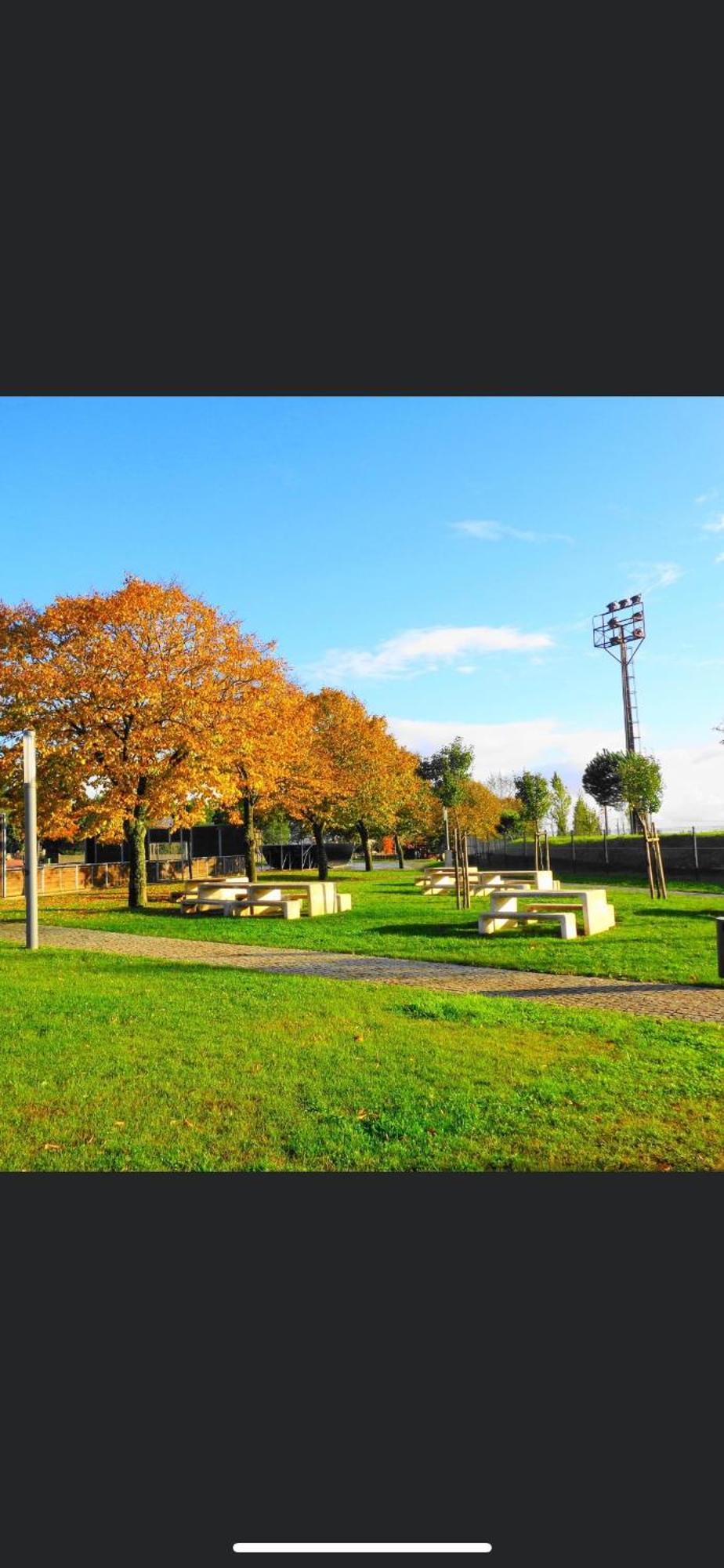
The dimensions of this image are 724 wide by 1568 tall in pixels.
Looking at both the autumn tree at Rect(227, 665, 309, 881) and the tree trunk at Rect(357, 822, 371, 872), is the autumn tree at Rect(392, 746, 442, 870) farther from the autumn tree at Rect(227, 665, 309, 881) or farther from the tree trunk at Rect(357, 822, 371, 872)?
the autumn tree at Rect(227, 665, 309, 881)

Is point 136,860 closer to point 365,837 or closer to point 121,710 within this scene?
point 121,710

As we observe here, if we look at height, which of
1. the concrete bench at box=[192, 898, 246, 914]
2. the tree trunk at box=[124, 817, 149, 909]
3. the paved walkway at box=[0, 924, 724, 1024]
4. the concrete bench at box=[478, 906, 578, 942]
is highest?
the tree trunk at box=[124, 817, 149, 909]

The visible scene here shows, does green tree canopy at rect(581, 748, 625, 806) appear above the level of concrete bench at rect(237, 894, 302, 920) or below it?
above

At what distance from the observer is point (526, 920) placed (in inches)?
529

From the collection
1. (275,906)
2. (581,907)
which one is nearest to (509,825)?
(275,906)

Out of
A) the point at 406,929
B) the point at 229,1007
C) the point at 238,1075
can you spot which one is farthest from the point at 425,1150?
the point at 406,929

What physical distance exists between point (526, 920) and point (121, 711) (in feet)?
32.4

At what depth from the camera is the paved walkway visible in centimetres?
793

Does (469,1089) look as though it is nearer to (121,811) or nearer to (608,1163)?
(608,1163)

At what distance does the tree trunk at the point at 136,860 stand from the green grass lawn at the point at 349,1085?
433 inches

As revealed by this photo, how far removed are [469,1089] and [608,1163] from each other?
1.26 metres

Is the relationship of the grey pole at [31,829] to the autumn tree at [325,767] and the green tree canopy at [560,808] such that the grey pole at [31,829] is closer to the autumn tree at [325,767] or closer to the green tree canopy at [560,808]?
the autumn tree at [325,767]

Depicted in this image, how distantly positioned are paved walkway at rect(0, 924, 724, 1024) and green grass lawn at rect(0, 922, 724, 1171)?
68 cm
